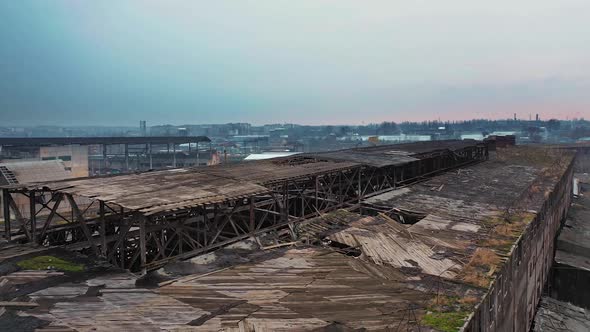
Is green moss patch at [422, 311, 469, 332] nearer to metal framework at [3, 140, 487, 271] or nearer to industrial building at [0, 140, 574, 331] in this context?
industrial building at [0, 140, 574, 331]

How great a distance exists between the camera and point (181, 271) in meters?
15.3

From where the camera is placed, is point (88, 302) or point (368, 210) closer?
point (88, 302)

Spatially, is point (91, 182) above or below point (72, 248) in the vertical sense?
above

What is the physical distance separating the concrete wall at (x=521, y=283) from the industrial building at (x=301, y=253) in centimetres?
13

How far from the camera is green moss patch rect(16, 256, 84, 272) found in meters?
15.2

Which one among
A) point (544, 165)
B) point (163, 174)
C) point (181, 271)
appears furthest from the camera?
point (544, 165)

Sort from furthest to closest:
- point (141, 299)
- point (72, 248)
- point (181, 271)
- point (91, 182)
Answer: point (91, 182)
point (72, 248)
point (181, 271)
point (141, 299)

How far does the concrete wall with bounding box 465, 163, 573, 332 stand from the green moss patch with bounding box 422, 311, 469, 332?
285mm

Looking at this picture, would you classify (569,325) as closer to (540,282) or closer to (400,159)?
(540,282)

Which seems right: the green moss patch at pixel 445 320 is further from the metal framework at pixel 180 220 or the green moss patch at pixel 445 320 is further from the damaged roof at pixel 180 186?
the damaged roof at pixel 180 186

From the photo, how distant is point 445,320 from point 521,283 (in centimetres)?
1271

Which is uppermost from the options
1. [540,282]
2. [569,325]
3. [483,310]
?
[483,310]

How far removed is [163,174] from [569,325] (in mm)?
28783

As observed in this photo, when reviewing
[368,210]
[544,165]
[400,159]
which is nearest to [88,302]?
[368,210]
